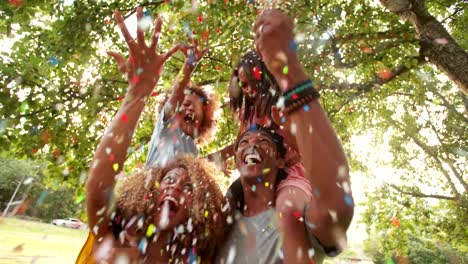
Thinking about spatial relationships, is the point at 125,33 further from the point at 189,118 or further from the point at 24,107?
the point at 24,107

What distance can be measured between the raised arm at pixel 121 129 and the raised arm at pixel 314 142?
1205mm

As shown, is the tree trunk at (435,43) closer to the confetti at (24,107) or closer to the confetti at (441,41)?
the confetti at (441,41)

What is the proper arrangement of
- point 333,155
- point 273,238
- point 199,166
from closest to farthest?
point 333,155, point 273,238, point 199,166

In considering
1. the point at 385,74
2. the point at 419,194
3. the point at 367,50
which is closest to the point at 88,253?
the point at 367,50

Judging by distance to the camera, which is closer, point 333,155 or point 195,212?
point 333,155

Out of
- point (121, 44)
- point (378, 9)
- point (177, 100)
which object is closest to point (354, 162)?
point (378, 9)

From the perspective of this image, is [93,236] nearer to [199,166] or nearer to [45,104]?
[199,166]

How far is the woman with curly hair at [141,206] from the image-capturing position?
2193mm

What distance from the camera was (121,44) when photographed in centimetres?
630

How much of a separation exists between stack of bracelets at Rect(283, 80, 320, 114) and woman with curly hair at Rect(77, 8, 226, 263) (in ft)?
4.14

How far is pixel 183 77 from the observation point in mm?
3551

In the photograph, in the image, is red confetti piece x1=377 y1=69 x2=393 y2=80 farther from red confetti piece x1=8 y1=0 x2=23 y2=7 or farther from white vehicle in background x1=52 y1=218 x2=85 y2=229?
white vehicle in background x1=52 y1=218 x2=85 y2=229

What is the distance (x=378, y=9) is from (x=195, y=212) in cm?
589

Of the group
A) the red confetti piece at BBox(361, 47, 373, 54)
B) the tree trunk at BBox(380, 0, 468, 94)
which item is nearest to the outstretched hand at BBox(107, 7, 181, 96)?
the red confetti piece at BBox(361, 47, 373, 54)
